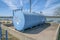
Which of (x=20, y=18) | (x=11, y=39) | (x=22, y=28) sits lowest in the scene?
(x=11, y=39)

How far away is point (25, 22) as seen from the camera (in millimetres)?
7023

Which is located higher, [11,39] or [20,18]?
[20,18]

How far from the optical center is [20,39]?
5.66m

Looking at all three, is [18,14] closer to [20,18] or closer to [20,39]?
[20,18]

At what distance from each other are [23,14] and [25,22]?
514 mm

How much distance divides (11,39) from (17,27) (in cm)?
152

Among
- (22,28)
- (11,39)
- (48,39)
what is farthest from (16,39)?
(48,39)

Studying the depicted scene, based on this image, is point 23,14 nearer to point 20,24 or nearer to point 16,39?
point 20,24

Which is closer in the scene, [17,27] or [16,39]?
[16,39]

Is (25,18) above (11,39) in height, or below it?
above

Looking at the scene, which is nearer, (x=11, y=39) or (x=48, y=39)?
(x=48, y=39)

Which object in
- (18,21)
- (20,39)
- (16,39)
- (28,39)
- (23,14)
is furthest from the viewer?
(18,21)

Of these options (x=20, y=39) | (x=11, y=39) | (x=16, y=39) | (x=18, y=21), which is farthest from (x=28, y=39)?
(x=18, y=21)

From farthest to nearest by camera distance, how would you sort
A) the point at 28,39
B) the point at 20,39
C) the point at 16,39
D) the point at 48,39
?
1. the point at 16,39
2. the point at 20,39
3. the point at 28,39
4. the point at 48,39
